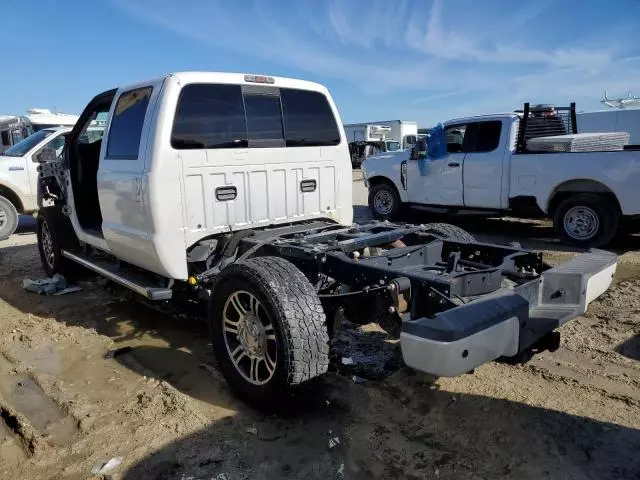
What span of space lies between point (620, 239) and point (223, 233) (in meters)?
7.03

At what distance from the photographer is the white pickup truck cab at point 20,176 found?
31.7 feet

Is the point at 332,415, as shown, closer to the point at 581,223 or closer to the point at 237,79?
the point at 237,79

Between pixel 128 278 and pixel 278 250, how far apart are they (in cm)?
160

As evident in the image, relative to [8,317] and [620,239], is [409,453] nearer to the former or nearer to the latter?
[8,317]

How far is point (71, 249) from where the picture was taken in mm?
6070

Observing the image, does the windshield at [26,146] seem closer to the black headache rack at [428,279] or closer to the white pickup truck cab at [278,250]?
the white pickup truck cab at [278,250]

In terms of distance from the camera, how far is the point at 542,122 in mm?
8547

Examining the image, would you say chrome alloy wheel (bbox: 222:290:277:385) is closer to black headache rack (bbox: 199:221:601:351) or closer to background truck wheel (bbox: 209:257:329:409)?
background truck wheel (bbox: 209:257:329:409)

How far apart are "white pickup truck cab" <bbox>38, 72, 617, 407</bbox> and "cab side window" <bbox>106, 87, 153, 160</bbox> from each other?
2 centimetres

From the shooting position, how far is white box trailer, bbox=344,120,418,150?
3175 centimetres

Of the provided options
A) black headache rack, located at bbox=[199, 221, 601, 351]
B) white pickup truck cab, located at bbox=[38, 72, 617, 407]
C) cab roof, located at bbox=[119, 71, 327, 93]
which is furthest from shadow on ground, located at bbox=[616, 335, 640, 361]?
cab roof, located at bbox=[119, 71, 327, 93]

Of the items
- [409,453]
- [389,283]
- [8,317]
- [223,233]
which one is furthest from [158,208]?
[8,317]

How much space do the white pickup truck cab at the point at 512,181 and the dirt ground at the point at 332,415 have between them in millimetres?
3205

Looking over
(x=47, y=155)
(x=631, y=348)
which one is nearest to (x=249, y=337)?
(x=631, y=348)
